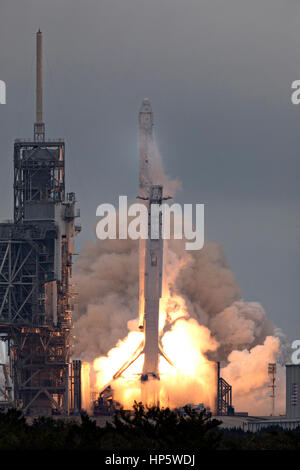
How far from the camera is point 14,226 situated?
141625mm

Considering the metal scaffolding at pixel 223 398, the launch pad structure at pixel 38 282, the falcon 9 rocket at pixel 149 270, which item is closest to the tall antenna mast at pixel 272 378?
the metal scaffolding at pixel 223 398

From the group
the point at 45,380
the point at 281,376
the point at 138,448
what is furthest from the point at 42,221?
the point at 138,448

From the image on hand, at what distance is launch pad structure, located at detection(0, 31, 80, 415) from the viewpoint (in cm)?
13962

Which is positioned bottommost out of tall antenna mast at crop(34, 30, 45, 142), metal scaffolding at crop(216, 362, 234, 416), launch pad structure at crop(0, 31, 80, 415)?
metal scaffolding at crop(216, 362, 234, 416)

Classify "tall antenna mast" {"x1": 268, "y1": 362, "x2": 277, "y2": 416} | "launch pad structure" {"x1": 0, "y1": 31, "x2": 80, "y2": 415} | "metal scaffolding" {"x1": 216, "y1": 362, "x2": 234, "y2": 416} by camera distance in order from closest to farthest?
"launch pad structure" {"x1": 0, "y1": 31, "x2": 80, "y2": 415}
"metal scaffolding" {"x1": 216, "y1": 362, "x2": 234, "y2": 416}
"tall antenna mast" {"x1": 268, "y1": 362, "x2": 277, "y2": 416}

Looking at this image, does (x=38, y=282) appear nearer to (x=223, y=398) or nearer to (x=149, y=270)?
(x=149, y=270)

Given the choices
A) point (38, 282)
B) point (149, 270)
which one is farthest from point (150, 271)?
point (38, 282)

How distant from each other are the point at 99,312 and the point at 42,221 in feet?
Result: 61.6

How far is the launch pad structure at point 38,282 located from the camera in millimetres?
139625

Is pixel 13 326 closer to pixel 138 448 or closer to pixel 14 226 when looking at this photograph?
pixel 14 226

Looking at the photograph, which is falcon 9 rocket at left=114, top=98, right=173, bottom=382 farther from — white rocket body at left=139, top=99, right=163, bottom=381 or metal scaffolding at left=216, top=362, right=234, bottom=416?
metal scaffolding at left=216, top=362, right=234, bottom=416

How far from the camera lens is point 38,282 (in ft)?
457

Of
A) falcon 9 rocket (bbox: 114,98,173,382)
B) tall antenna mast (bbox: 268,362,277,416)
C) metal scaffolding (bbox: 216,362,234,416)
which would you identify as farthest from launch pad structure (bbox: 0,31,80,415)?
tall antenna mast (bbox: 268,362,277,416)

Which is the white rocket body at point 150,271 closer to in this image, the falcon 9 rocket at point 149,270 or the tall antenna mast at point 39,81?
the falcon 9 rocket at point 149,270
